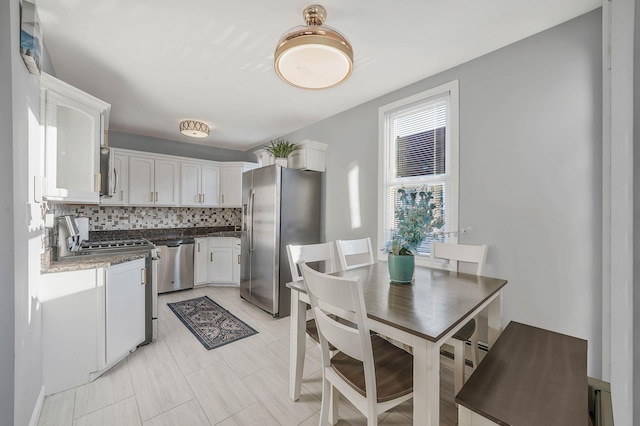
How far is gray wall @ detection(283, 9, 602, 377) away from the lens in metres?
1.61

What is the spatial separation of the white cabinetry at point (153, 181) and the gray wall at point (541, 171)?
4.06 meters

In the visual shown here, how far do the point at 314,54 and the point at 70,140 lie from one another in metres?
1.98

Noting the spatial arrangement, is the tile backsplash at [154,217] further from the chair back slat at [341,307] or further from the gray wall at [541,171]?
the gray wall at [541,171]

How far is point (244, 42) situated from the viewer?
1.92 meters

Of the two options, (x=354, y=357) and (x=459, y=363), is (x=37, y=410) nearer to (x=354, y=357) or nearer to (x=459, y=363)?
(x=354, y=357)

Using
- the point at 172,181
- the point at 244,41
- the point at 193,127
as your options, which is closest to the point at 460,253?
the point at 244,41

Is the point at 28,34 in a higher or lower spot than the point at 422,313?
higher

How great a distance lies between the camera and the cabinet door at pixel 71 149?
1720 millimetres

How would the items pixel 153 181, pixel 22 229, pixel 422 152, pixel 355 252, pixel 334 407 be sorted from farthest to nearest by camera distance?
pixel 153 181, pixel 422 152, pixel 355 252, pixel 334 407, pixel 22 229

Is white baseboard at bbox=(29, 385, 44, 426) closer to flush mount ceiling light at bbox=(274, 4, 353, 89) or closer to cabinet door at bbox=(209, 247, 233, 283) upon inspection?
flush mount ceiling light at bbox=(274, 4, 353, 89)

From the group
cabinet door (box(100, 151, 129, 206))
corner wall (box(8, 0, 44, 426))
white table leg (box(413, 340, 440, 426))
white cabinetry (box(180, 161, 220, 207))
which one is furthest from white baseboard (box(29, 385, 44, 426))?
white cabinetry (box(180, 161, 220, 207))

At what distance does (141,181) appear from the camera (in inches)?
155

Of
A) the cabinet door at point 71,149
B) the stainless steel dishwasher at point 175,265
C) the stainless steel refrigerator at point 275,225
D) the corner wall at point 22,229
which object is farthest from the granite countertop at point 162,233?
the corner wall at point 22,229

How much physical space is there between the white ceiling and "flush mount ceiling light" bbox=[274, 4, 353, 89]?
27 centimetres
